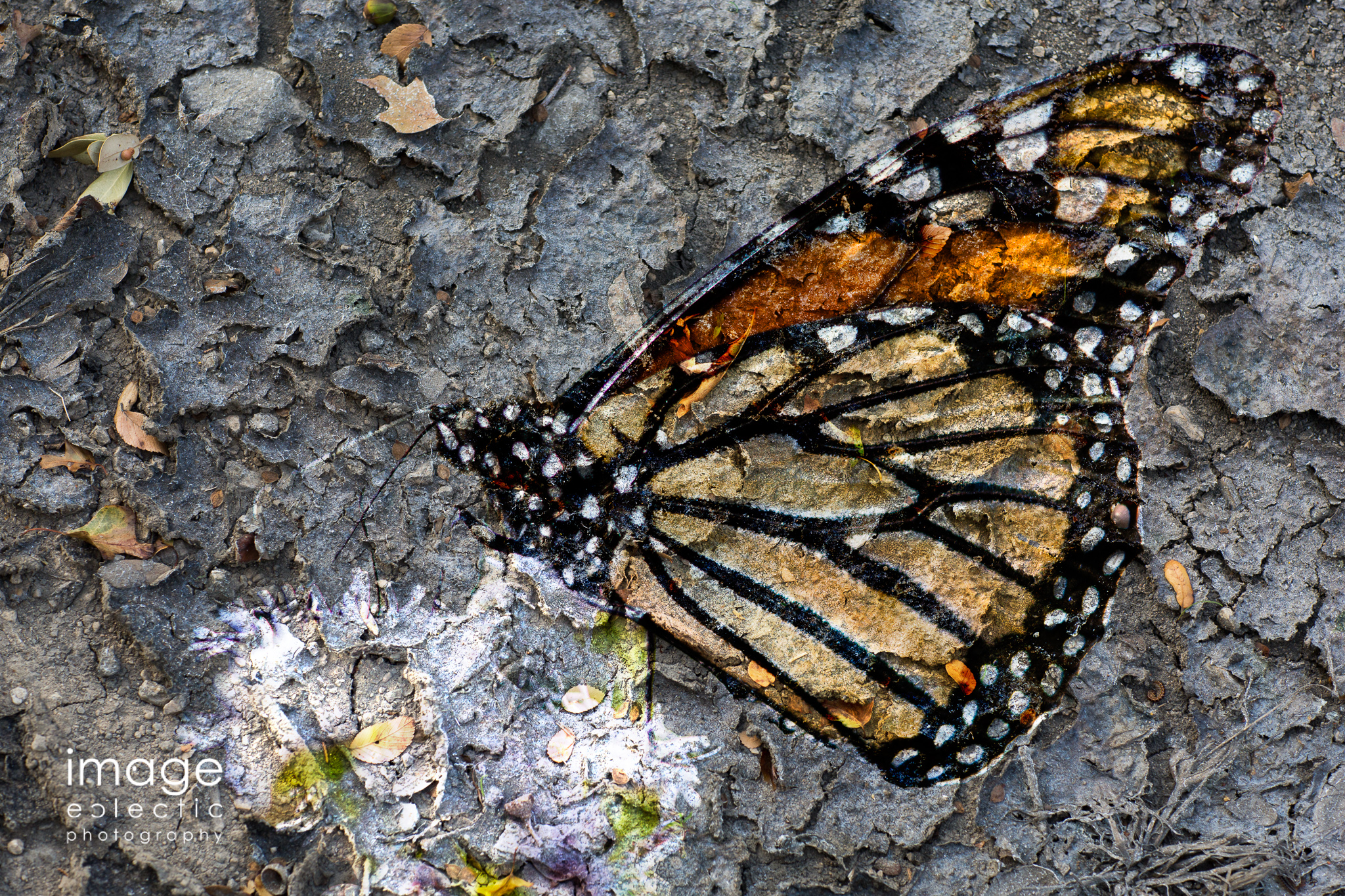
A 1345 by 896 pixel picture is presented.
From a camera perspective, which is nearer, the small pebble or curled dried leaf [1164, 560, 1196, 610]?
the small pebble

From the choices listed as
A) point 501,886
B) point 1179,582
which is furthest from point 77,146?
point 1179,582

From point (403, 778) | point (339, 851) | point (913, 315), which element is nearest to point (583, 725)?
point (403, 778)

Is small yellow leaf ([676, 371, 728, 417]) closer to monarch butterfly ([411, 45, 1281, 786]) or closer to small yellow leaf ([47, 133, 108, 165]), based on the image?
monarch butterfly ([411, 45, 1281, 786])

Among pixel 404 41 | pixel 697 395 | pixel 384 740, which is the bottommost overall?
pixel 384 740

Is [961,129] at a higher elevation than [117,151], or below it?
below

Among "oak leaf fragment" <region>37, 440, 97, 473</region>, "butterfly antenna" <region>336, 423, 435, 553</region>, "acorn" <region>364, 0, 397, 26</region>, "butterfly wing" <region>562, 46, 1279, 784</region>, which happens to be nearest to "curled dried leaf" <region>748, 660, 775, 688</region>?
"butterfly wing" <region>562, 46, 1279, 784</region>

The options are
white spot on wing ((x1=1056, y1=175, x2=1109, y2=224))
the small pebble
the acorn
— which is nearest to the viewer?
white spot on wing ((x1=1056, y1=175, x2=1109, y2=224))

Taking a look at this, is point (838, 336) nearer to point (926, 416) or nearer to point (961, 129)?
point (926, 416)
